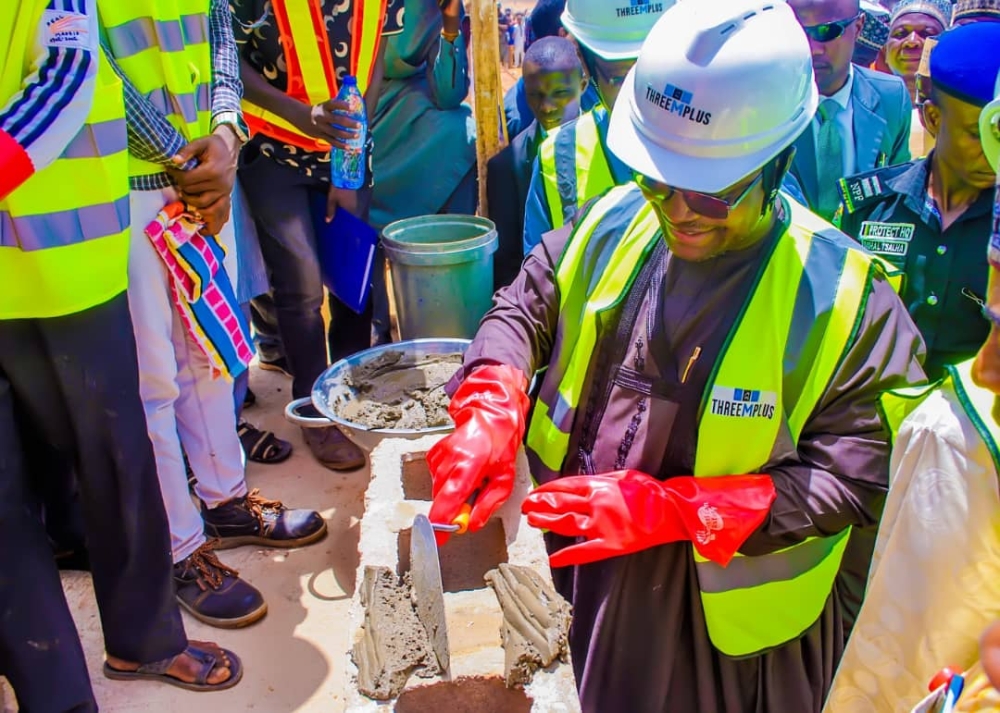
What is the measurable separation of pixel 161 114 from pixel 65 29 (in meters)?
0.47

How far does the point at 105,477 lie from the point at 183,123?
108 cm

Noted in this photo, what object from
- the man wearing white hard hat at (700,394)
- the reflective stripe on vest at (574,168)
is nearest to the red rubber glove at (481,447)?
the man wearing white hard hat at (700,394)

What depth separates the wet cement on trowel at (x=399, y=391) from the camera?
124 inches

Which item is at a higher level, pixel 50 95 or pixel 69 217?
pixel 50 95

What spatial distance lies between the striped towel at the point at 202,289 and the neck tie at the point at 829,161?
2137mm

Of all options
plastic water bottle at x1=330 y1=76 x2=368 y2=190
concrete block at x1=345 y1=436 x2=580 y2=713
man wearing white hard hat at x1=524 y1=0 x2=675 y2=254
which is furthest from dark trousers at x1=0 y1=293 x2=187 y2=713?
man wearing white hard hat at x1=524 y1=0 x2=675 y2=254

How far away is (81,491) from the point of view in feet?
7.88

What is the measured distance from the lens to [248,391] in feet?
14.4

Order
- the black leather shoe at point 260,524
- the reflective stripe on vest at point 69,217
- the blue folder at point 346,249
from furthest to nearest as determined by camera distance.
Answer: the blue folder at point 346,249, the black leather shoe at point 260,524, the reflective stripe on vest at point 69,217

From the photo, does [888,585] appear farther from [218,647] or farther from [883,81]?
[883,81]

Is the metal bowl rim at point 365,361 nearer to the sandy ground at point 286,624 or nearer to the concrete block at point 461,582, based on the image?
the concrete block at point 461,582

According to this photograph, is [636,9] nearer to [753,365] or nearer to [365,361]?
[753,365]

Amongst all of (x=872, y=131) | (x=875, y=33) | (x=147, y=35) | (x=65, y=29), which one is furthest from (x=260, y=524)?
(x=875, y=33)

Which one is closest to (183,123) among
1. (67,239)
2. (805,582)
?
(67,239)
